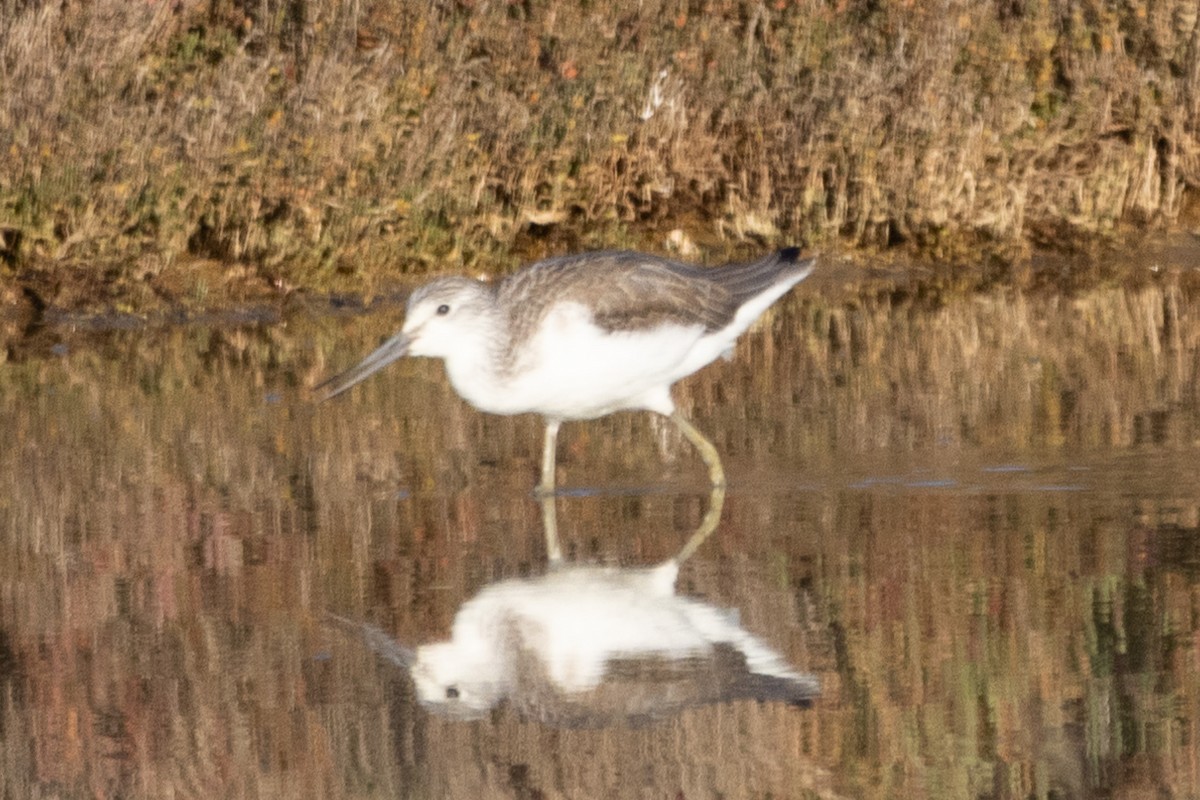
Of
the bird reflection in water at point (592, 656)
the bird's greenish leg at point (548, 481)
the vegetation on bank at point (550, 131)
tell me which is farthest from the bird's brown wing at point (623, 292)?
A: the vegetation on bank at point (550, 131)

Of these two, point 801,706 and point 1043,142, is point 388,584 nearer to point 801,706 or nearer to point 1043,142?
point 801,706

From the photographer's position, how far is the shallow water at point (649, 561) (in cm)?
656

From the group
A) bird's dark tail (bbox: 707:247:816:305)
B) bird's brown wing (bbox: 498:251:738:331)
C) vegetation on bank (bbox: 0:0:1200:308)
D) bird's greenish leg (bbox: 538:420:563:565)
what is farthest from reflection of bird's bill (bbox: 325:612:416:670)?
vegetation on bank (bbox: 0:0:1200:308)

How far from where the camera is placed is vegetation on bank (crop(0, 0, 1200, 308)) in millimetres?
16672

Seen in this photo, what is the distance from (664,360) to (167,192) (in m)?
7.65

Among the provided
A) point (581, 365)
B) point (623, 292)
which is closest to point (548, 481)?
point (581, 365)

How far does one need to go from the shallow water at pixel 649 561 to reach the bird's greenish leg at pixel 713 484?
69 millimetres

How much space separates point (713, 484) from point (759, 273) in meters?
1.07

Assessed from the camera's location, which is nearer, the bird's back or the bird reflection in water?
the bird reflection in water

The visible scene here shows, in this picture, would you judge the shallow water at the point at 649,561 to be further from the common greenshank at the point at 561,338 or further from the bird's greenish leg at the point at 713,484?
the common greenshank at the point at 561,338

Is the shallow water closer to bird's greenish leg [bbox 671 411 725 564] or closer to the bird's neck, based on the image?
bird's greenish leg [bbox 671 411 725 564]

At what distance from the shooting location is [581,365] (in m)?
9.41

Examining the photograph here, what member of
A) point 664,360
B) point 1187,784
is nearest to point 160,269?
point 664,360

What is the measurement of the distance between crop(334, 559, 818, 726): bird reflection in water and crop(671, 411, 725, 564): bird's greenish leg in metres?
0.68
